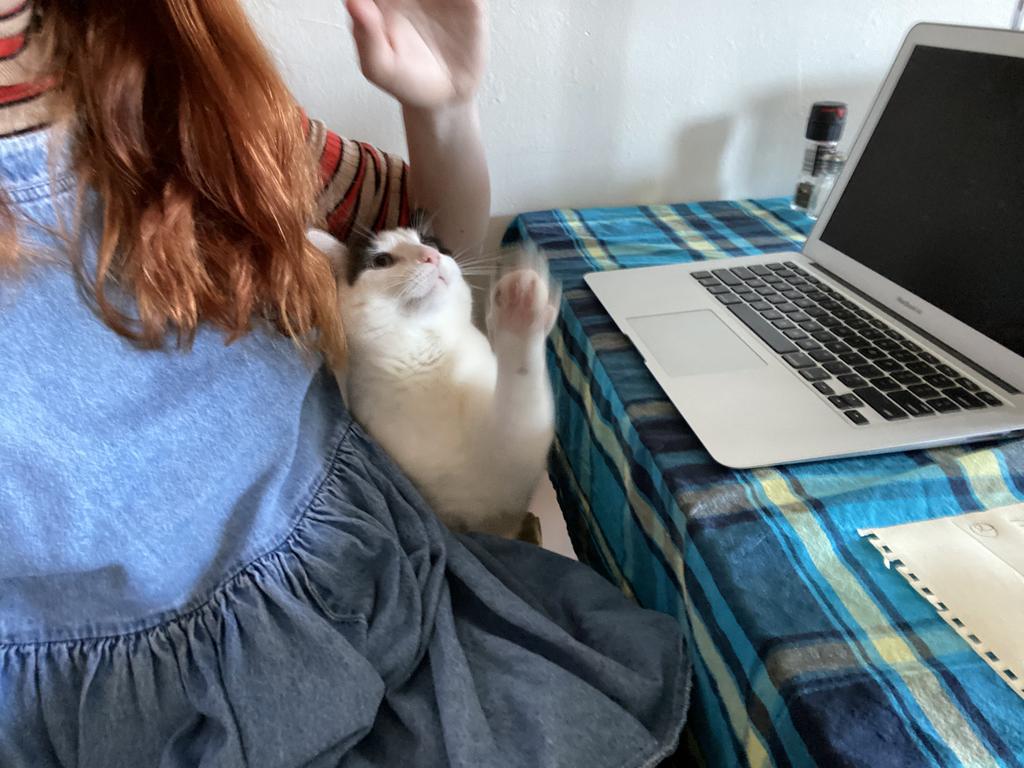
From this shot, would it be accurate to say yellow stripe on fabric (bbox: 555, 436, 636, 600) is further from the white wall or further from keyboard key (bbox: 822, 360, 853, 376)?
the white wall

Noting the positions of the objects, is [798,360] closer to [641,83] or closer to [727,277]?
[727,277]

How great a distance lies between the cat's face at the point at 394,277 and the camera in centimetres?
66

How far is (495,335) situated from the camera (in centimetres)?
61

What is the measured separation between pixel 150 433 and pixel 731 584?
0.39 metres

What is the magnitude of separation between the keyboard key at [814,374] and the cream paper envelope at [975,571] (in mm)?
161

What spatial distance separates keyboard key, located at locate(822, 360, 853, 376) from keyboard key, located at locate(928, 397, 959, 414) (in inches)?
2.6

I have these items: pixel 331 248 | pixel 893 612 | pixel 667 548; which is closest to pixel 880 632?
pixel 893 612

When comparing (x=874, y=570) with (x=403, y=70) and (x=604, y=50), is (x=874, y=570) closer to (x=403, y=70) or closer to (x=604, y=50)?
(x=403, y=70)

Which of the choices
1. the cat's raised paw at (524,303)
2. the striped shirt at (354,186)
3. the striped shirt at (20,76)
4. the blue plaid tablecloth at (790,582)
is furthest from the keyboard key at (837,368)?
the striped shirt at (20,76)

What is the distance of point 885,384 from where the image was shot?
58cm

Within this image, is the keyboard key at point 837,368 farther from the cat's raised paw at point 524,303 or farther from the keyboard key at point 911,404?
the cat's raised paw at point 524,303

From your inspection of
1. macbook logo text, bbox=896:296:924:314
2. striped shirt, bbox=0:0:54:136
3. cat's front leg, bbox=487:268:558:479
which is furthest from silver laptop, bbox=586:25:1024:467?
striped shirt, bbox=0:0:54:136

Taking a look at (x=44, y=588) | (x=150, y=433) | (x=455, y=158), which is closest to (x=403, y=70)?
(x=455, y=158)

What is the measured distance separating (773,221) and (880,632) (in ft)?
2.37
